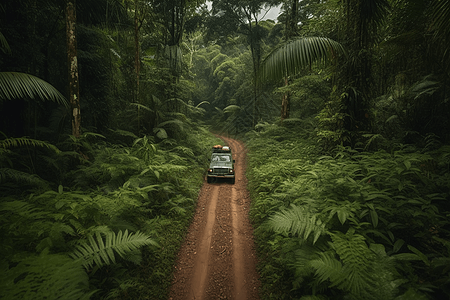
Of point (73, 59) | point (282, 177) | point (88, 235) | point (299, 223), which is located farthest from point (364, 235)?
point (73, 59)

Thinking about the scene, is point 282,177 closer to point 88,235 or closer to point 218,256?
point 218,256

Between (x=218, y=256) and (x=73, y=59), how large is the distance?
24.2 feet

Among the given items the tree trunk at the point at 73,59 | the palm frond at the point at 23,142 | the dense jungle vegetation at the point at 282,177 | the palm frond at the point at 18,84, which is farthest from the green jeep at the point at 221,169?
the palm frond at the point at 18,84

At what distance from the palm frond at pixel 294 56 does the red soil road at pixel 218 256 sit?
439cm

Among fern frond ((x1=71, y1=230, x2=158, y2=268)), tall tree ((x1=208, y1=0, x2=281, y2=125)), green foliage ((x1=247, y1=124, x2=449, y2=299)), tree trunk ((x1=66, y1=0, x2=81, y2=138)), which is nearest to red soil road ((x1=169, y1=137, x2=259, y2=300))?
green foliage ((x1=247, y1=124, x2=449, y2=299))

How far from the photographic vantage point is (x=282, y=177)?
23.4 ft

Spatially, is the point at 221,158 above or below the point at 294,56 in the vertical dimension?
below

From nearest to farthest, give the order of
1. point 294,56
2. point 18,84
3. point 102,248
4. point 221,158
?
1. point 102,248
2. point 294,56
3. point 18,84
4. point 221,158

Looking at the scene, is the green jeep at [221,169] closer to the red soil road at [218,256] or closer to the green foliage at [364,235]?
the red soil road at [218,256]

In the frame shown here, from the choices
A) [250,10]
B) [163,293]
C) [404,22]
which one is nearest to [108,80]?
[163,293]

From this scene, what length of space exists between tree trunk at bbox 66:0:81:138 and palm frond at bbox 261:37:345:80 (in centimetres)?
605

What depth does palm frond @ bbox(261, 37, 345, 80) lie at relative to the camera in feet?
13.0

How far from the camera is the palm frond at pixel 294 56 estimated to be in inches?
156

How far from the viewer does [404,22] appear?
479cm
